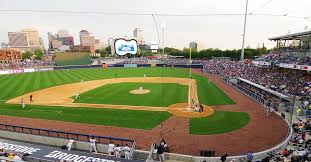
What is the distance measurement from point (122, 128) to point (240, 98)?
1772cm

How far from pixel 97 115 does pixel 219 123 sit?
476 inches

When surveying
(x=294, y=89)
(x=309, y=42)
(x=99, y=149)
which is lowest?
(x=99, y=149)

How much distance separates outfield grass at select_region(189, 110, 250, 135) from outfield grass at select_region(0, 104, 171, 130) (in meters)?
3.33

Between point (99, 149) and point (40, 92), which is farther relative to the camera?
point (40, 92)

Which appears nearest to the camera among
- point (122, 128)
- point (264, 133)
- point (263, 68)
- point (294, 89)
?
point (264, 133)

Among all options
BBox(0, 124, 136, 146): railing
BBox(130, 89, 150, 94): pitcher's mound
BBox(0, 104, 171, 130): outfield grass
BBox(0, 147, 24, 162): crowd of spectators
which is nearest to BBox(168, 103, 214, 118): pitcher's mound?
BBox(0, 104, 171, 130): outfield grass

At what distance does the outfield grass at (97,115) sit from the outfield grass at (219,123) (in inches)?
131

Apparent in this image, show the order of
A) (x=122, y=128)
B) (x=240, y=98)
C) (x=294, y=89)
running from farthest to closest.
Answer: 1. (x=240, y=98)
2. (x=294, y=89)
3. (x=122, y=128)

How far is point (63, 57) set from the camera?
252ft

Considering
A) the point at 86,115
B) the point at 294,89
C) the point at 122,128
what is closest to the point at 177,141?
the point at 122,128

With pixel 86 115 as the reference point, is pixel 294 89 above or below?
above

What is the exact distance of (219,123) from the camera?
66.4 feet

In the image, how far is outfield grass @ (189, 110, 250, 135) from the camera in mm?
18641

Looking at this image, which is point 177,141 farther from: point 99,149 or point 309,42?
point 309,42
